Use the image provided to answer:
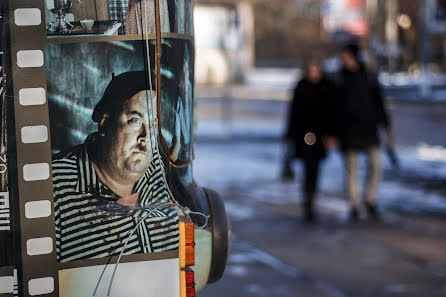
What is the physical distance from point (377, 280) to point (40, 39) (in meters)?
4.26

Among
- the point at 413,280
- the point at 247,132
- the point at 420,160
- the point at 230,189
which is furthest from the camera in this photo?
the point at 247,132

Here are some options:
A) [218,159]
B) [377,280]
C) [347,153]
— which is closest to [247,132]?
[218,159]

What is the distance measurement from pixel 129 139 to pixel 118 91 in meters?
0.18

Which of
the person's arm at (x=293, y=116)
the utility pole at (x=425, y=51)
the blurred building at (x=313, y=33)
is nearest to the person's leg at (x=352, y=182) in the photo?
the person's arm at (x=293, y=116)

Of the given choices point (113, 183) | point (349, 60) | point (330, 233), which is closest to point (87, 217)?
point (113, 183)

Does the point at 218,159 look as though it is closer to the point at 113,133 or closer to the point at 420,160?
the point at 420,160

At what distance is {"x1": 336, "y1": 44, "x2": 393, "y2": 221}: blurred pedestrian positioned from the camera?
879 cm

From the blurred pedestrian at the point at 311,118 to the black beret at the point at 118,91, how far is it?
5.77 metres

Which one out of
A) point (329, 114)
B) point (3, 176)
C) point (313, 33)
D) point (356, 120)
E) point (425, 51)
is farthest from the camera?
point (313, 33)

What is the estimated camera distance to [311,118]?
8.80 meters

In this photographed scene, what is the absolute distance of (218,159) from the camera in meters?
14.8

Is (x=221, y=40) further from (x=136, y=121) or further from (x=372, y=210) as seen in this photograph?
(x=136, y=121)

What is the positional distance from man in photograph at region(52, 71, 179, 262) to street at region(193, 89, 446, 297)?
10.5 ft

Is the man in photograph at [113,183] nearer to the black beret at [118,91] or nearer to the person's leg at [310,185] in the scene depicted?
the black beret at [118,91]
